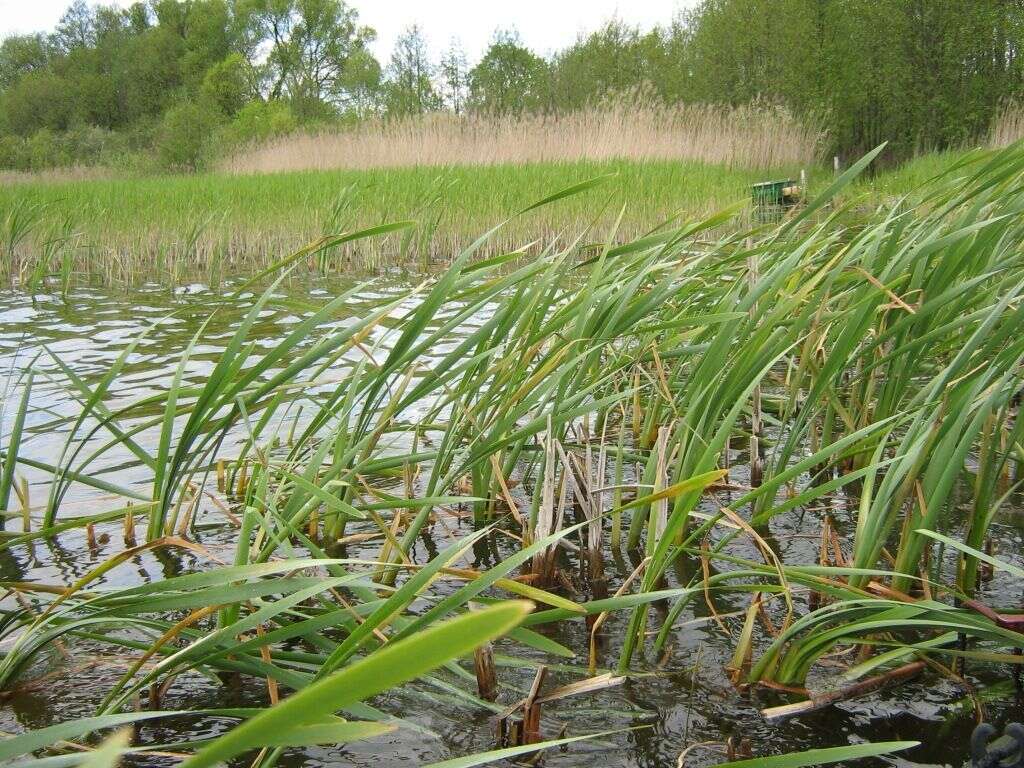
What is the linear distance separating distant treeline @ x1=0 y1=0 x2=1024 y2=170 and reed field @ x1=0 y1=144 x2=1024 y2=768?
14.9 meters

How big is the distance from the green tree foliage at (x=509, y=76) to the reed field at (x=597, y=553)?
29.0 metres

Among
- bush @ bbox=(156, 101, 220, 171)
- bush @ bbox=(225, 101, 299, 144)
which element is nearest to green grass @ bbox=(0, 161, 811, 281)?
bush @ bbox=(225, 101, 299, 144)

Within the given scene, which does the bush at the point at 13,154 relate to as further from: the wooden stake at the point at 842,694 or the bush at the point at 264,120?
the wooden stake at the point at 842,694

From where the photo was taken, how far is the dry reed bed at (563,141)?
562 inches

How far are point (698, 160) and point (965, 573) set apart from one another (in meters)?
13.4

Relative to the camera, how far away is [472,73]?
4256cm

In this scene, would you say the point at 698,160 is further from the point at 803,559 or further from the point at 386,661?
the point at 386,661

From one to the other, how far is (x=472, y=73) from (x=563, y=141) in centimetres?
3041

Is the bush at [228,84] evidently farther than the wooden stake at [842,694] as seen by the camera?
Yes

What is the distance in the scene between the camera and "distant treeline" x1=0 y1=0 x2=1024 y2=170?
21500mm

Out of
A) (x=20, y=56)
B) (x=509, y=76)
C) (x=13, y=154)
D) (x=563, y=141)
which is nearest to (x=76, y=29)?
(x=20, y=56)

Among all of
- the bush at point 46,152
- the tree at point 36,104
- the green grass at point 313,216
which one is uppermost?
the tree at point 36,104

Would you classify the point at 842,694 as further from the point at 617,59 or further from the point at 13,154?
the point at 13,154

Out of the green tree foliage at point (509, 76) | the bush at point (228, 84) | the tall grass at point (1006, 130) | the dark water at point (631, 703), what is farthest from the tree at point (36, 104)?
the dark water at point (631, 703)
